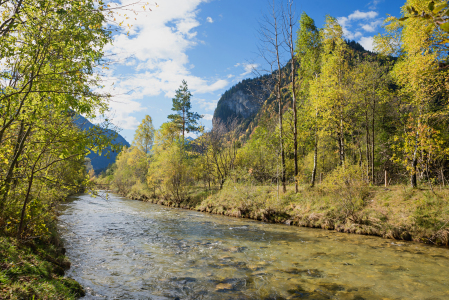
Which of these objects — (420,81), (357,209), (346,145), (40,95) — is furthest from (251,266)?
(346,145)

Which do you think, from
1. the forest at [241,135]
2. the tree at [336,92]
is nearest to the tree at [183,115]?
the forest at [241,135]

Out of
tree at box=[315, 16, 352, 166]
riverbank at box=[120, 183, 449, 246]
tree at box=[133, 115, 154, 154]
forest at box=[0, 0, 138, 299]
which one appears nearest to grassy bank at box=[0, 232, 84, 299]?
forest at box=[0, 0, 138, 299]

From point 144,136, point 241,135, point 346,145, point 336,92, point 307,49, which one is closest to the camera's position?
point 336,92

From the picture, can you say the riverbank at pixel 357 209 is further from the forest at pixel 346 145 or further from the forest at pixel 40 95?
the forest at pixel 40 95

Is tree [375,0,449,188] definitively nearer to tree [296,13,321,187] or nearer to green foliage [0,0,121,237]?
tree [296,13,321,187]

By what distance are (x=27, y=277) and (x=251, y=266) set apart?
5722 mm

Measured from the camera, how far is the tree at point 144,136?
4378cm

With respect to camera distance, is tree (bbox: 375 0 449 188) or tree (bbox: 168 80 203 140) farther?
tree (bbox: 168 80 203 140)

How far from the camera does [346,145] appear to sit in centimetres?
2230

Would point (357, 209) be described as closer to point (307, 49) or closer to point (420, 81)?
point (420, 81)

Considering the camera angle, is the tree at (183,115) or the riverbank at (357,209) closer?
the riverbank at (357,209)

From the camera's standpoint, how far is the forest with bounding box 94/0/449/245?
11.9 m

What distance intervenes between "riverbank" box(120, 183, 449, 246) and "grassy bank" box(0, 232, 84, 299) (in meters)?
12.8

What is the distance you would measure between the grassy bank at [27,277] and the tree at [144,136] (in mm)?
39002
